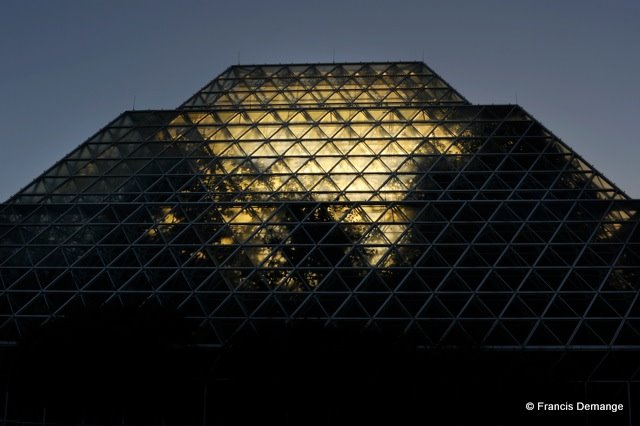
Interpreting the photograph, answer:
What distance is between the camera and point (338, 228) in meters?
41.4

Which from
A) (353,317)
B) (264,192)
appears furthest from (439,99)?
(353,317)

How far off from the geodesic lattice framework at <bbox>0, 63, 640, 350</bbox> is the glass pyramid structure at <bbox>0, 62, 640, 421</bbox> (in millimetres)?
106

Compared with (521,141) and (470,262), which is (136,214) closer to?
(470,262)

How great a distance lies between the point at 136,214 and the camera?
43500 mm

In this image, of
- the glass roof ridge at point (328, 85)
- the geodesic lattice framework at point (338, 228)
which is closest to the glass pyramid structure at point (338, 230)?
the geodesic lattice framework at point (338, 228)

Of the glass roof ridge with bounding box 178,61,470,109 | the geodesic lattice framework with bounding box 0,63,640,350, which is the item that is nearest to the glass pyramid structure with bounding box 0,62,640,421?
the geodesic lattice framework with bounding box 0,63,640,350

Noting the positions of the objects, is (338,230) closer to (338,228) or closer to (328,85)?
(338,228)

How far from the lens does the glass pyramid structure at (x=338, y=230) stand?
36.4 metres

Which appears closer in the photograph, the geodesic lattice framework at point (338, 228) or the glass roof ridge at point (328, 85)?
the geodesic lattice framework at point (338, 228)

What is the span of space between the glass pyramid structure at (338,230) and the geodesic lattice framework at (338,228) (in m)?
0.11

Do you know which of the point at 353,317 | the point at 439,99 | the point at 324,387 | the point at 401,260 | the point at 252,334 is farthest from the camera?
the point at 439,99

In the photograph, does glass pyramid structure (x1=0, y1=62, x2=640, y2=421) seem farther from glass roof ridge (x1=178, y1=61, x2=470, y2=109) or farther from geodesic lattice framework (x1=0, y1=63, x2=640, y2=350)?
glass roof ridge (x1=178, y1=61, x2=470, y2=109)

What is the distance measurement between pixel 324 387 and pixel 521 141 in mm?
23375

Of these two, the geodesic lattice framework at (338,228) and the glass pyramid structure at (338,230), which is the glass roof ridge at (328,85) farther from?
the geodesic lattice framework at (338,228)
